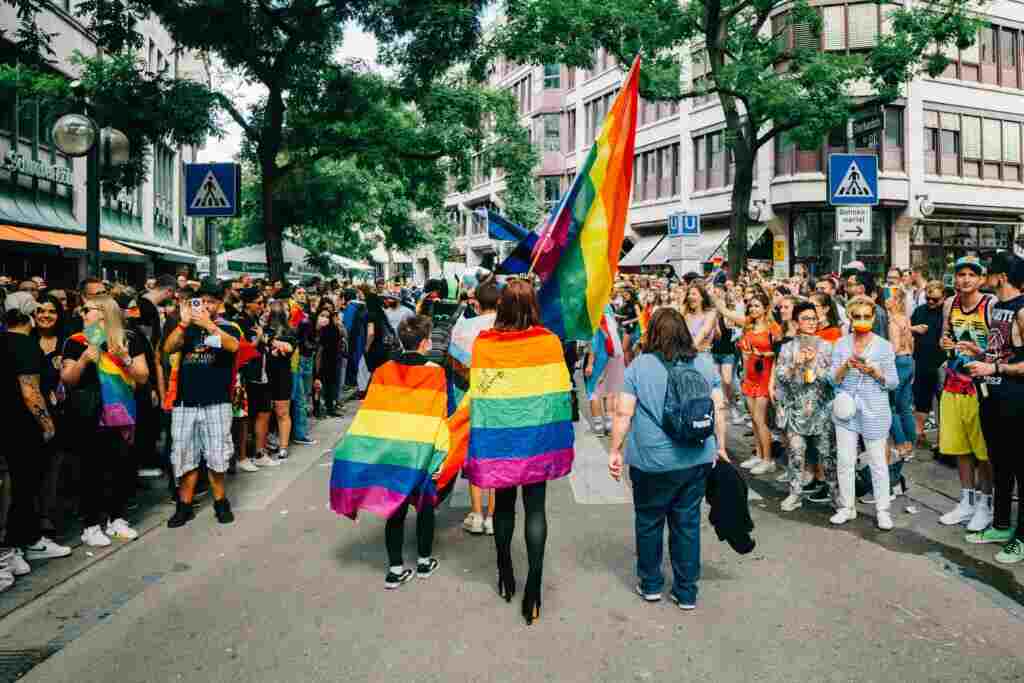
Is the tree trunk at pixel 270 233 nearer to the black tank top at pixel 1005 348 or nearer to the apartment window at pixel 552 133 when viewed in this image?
the black tank top at pixel 1005 348

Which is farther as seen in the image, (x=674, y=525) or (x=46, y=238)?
(x=46, y=238)

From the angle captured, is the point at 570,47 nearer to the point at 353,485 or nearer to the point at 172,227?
the point at 353,485

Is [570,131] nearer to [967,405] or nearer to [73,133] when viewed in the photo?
[73,133]

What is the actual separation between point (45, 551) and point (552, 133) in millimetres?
48090

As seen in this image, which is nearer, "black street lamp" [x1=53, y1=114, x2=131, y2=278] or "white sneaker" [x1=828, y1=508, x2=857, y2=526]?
"white sneaker" [x1=828, y1=508, x2=857, y2=526]

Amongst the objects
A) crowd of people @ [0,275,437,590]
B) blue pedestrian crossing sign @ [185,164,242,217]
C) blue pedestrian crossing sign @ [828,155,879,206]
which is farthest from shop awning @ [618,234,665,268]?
crowd of people @ [0,275,437,590]

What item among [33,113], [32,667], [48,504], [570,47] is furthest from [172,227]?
[32,667]

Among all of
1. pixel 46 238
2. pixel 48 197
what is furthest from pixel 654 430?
pixel 48 197

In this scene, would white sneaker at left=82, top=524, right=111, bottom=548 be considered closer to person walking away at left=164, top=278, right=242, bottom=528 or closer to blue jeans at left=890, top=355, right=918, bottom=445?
person walking away at left=164, top=278, right=242, bottom=528

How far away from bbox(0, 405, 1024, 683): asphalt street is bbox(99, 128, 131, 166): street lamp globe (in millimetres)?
5247

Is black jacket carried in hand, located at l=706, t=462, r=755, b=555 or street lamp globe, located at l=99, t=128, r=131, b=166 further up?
street lamp globe, located at l=99, t=128, r=131, b=166

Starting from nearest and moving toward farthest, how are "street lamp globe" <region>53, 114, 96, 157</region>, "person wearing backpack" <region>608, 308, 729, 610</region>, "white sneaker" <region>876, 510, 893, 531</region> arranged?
"person wearing backpack" <region>608, 308, 729, 610</region> → "white sneaker" <region>876, 510, 893, 531</region> → "street lamp globe" <region>53, 114, 96, 157</region>

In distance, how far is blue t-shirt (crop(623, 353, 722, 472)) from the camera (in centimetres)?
514

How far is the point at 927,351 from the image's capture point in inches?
404
